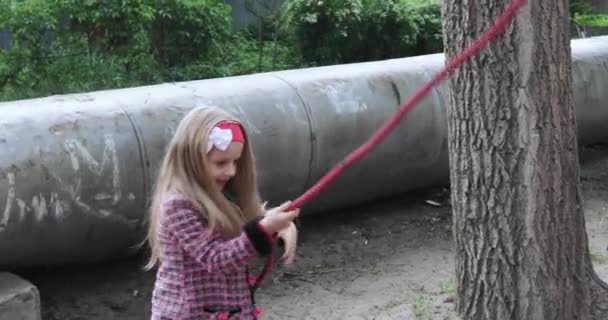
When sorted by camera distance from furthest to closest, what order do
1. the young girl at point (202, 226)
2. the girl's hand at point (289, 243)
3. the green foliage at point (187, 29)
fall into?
the green foliage at point (187, 29) < the girl's hand at point (289, 243) < the young girl at point (202, 226)

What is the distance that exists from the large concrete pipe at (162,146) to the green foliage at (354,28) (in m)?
2.45

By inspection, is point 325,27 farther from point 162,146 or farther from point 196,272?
point 196,272

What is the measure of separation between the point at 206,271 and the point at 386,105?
372 cm

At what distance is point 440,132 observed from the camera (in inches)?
263

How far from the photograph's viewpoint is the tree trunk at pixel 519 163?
13.1 feet

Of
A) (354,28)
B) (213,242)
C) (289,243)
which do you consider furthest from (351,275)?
(354,28)

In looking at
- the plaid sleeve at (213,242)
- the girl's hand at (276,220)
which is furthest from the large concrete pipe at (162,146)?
the girl's hand at (276,220)

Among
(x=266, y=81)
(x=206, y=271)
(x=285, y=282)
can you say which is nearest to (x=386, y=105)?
(x=266, y=81)

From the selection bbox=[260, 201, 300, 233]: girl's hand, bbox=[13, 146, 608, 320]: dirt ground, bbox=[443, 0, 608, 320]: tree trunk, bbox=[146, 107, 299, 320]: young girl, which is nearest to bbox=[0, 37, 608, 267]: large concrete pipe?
bbox=[13, 146, 608, 320]: dirt ground

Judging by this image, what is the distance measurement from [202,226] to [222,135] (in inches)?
11.8

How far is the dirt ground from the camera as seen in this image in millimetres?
5230

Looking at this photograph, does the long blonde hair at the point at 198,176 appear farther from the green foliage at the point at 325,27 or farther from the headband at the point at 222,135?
the green foliage at the point at 325,27

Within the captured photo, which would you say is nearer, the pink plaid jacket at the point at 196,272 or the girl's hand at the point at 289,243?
the pink plaid jacket at the point at 196,272

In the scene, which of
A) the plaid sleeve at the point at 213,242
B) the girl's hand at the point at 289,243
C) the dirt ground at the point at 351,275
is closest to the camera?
the plaid sleeve at the point at 213,242
